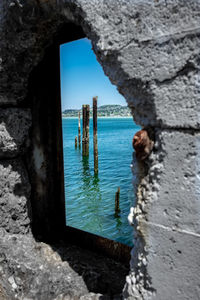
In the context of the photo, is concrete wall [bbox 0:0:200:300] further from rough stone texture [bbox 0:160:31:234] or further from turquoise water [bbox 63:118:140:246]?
turquoise water [bbox 63:118:140:246]

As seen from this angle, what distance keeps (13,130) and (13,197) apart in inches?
27.2

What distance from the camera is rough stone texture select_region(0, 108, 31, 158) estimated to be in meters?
2.57

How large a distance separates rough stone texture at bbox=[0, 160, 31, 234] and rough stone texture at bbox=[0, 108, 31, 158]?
0.49 feet

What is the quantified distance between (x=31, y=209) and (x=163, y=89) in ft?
6.78

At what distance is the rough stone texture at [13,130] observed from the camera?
257 cm

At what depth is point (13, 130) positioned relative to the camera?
103 inches

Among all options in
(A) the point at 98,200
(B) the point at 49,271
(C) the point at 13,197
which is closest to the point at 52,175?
(C) the point at 13,197

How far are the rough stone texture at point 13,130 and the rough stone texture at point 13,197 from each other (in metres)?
0.15

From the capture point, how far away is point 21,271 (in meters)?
2.41

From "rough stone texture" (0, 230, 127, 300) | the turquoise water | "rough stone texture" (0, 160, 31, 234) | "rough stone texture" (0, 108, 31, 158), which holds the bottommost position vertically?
the turquoise water

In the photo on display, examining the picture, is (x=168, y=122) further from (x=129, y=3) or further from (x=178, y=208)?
(x=129, y=3)

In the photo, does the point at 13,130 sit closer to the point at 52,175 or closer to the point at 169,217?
the point at 52,175

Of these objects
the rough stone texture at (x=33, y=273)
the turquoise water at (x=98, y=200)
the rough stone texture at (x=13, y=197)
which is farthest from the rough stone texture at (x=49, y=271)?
the turquoise water at (x=98, y=200)

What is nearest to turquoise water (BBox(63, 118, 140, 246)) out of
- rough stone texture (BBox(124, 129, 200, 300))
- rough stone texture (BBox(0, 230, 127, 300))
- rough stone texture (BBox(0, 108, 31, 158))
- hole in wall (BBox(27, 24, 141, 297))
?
hole in wall (BBox(27, 24, 141, 297))
